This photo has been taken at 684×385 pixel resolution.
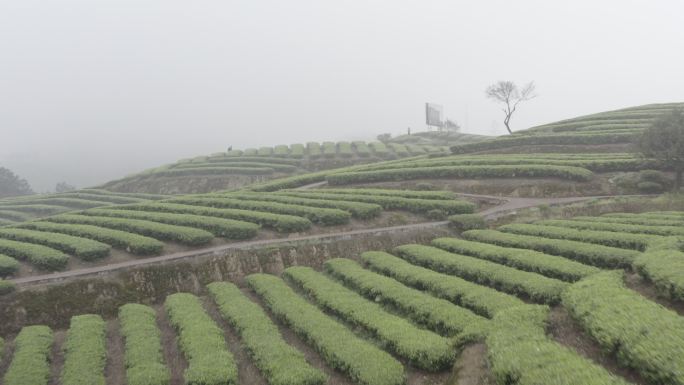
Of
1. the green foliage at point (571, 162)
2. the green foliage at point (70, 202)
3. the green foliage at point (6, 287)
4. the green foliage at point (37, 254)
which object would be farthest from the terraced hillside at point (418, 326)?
the green foliage at point (70, 202)

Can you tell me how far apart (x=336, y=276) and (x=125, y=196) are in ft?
172

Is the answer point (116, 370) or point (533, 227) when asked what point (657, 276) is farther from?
point (116, 370)

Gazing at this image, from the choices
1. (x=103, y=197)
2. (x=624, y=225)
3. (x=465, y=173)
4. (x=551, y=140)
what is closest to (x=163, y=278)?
(x=624, y=225)

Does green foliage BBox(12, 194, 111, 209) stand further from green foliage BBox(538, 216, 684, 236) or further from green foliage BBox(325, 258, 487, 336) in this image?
green foliage BBox(538, 216, 684, 236)

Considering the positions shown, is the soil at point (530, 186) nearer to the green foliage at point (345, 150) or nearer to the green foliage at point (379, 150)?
the green foliage at point (379, 150)

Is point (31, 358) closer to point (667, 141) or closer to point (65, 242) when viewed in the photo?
point (65, 242)

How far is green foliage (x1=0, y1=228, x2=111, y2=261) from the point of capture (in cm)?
2445

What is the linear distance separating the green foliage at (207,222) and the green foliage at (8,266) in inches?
360

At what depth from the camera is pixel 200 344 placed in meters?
15.9

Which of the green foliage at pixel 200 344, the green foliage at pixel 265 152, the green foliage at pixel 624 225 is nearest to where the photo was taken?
the green foliage at pixel 200 344

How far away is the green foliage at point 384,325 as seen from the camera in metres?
13.4

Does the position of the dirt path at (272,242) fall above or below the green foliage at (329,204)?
below

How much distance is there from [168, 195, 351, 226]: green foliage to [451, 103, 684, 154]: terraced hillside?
3184 cm

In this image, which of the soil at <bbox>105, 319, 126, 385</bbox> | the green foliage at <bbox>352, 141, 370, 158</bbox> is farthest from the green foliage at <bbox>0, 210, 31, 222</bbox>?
the green foliage at <bbox>352, 141, 370, 158</bbox>
